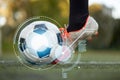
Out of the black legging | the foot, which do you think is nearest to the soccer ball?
the foot

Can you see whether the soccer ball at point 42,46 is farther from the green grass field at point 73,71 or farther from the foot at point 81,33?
the green grass field at point 73,71

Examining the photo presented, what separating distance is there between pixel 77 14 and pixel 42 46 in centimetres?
36

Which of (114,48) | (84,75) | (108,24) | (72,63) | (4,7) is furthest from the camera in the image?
(108,24)

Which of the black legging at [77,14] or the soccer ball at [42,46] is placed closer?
the black legging at [77,14]

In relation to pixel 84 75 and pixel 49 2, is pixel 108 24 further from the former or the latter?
pixel 84 75

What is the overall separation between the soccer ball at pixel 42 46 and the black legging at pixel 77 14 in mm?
153

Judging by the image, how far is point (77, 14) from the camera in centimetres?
370

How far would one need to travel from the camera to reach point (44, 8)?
96.8 ft

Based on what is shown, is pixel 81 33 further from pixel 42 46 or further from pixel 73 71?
pixel 73 71

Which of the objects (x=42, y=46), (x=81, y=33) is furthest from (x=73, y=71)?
(x=81, y=33)

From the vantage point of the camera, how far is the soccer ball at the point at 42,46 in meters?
3.82

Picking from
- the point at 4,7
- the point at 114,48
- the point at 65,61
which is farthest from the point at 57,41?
the point at 114,48

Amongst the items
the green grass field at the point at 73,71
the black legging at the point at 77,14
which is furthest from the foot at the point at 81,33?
the green grass field at the point at 73,71

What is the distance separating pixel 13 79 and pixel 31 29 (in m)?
→ 1.70
